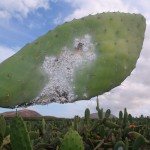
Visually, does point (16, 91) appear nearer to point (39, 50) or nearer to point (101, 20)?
point (39, 50)

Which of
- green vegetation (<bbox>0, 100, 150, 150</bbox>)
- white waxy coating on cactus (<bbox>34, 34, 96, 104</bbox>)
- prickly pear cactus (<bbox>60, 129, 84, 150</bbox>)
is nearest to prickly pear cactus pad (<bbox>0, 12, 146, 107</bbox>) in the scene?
white waxy coating on cactus (<bbox>34, 34, 96, 104</bbox>)

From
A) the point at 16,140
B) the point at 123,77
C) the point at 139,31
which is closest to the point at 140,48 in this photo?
the point at 139,31

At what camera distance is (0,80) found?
5.00ft

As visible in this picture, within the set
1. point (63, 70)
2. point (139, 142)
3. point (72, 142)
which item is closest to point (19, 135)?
point (72, 142)

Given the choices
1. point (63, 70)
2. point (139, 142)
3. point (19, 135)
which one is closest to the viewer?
point (19, 135)

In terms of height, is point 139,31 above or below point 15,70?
above

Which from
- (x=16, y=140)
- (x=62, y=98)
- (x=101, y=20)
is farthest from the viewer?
(x=101, y=20)

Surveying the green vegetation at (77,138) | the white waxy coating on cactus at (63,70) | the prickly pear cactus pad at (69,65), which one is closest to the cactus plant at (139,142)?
the green vegetation at (77,138)

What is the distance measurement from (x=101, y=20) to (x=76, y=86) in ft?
1.22

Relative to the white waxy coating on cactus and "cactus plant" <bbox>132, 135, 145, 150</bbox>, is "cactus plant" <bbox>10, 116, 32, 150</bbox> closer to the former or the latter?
the white waxy coating on cactus

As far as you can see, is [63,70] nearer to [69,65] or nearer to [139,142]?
[69,65]

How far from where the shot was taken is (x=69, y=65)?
1468 millimetres

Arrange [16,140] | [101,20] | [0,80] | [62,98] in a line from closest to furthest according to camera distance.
A: [16,140]
[62,98]
[0,80]
[101,20]

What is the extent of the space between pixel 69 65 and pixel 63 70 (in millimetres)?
35
